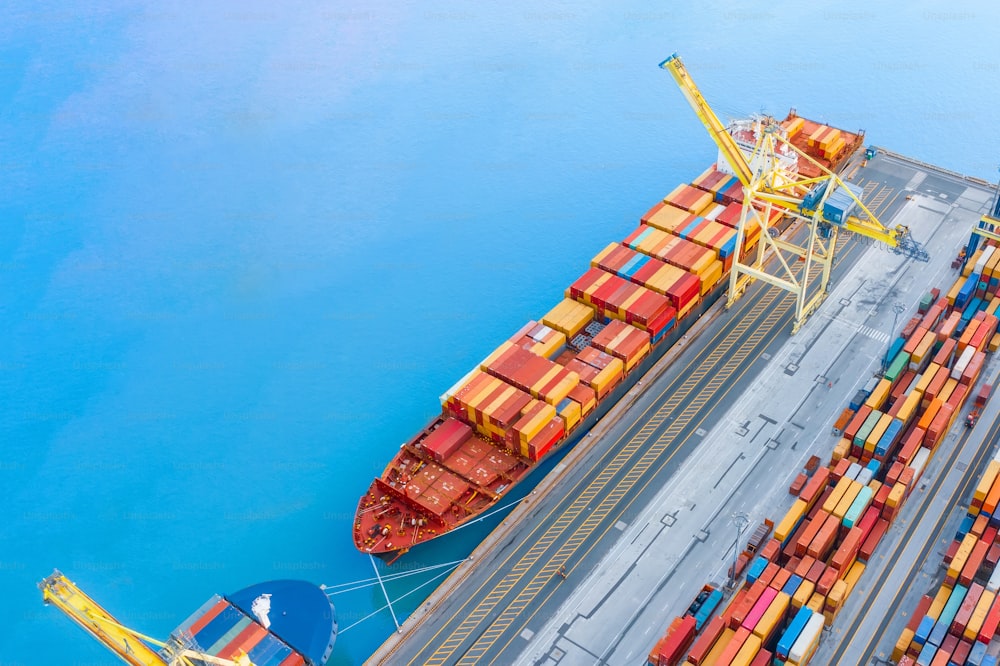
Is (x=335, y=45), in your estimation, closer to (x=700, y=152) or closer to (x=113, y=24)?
(x=113, y=24)

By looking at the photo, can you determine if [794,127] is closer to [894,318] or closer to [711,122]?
[711,122]

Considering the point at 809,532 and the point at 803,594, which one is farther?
the point at 809,532

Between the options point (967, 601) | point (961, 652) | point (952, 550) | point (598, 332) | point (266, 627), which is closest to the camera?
point (961, 652)

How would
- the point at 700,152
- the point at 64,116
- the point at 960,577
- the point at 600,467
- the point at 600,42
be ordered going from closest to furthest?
1. the point at 960,577
2. the point at 600,467
3. the point at 700,152
4. the point at 64,116
5. the point at 600,42

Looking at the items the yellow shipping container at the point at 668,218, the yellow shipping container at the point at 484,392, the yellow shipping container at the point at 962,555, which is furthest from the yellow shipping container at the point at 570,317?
the yellow shipping container at the point at 962,555

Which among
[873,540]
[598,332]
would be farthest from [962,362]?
[598,332]

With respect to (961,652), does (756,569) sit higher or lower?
lower

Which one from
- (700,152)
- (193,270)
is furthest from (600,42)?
(193,270)
